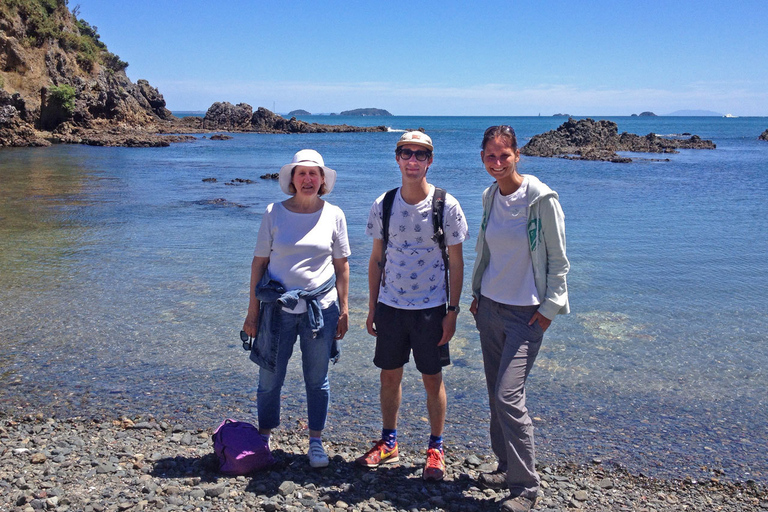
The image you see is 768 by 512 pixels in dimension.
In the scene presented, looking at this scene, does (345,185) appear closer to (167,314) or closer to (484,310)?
(167,314)

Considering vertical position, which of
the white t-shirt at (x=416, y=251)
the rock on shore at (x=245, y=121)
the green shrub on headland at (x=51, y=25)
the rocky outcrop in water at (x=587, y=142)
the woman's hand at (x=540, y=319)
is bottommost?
the woman's hand at (x=540, y=319)

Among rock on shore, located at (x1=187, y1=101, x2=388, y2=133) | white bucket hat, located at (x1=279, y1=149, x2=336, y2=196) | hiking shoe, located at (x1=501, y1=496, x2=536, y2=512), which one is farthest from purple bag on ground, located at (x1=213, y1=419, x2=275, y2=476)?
rock on shore, located at (x1=187, y1=101, x2=388, y2=133)

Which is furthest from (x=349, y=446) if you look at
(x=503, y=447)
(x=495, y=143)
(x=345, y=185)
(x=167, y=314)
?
A: (x=345, y=185)

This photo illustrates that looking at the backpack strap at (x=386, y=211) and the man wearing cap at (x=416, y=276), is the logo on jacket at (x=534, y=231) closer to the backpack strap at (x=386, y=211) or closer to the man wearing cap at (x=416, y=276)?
the man wearing cap at (x=416, y=276)

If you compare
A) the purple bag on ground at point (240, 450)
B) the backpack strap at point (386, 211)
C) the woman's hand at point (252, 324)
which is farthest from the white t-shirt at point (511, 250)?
the purple bag on ground at point (240, 450)

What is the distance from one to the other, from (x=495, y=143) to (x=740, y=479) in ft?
10.4

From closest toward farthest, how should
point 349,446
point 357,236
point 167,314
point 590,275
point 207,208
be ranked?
point 349,446 < point 167,314 < point 590,275 < point 357,236 < point 207,208

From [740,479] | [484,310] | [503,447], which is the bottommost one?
[740,479]

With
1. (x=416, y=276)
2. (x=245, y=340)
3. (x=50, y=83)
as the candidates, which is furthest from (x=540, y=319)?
(x=50, y=83)

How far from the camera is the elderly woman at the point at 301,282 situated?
395cm

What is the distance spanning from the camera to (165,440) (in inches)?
186

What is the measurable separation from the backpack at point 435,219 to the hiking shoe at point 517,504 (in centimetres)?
128

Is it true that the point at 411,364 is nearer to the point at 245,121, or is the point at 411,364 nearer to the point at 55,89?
the point at 55,89

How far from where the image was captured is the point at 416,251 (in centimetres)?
396
